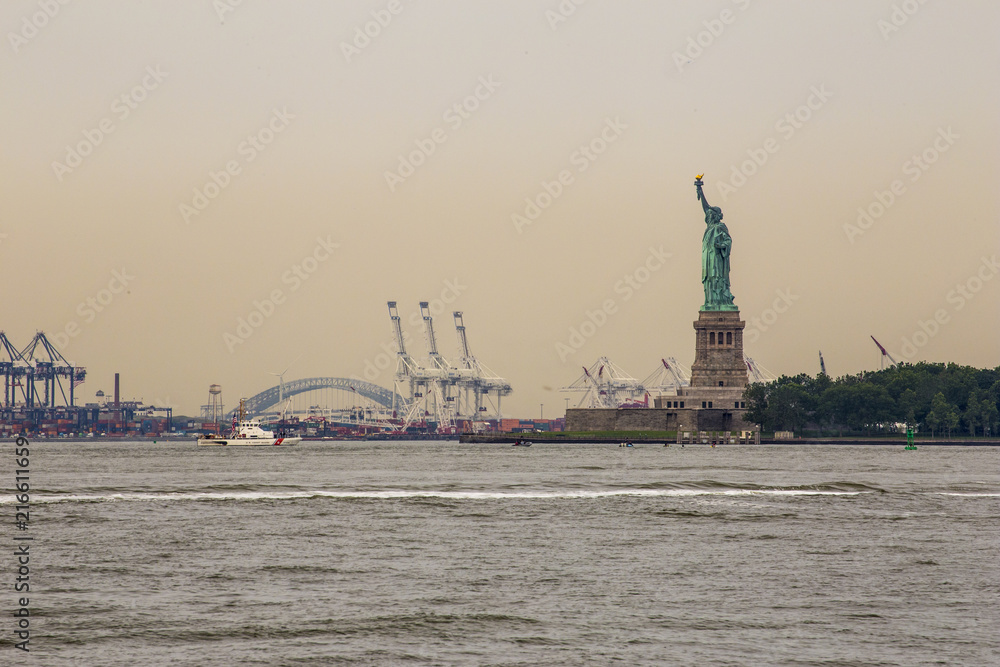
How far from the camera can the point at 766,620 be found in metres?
27.5

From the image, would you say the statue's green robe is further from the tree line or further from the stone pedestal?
the tree line

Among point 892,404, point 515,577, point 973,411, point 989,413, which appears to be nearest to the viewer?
point 515,577

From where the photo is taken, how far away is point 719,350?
6801 inches

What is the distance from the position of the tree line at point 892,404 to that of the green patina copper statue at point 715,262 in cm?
1215

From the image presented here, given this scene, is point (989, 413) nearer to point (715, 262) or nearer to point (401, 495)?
point (715, 262)

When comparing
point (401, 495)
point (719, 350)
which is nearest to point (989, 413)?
point (719, 350)

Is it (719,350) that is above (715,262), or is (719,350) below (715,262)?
below

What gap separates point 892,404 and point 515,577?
145211 mm

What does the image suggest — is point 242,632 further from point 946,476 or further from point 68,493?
point 946,476

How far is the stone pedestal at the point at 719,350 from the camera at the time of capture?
562ft

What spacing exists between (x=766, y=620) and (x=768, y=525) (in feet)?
65.9

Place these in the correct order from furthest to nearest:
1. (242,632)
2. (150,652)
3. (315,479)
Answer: (315,479) < (242,632) < (150,652)

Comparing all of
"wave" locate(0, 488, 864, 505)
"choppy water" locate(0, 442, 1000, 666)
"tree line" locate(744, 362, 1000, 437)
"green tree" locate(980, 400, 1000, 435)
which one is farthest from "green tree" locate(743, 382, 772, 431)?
"wave" locate(0, 488, 864, 505)

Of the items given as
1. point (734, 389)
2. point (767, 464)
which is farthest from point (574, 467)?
point (734, 389)
